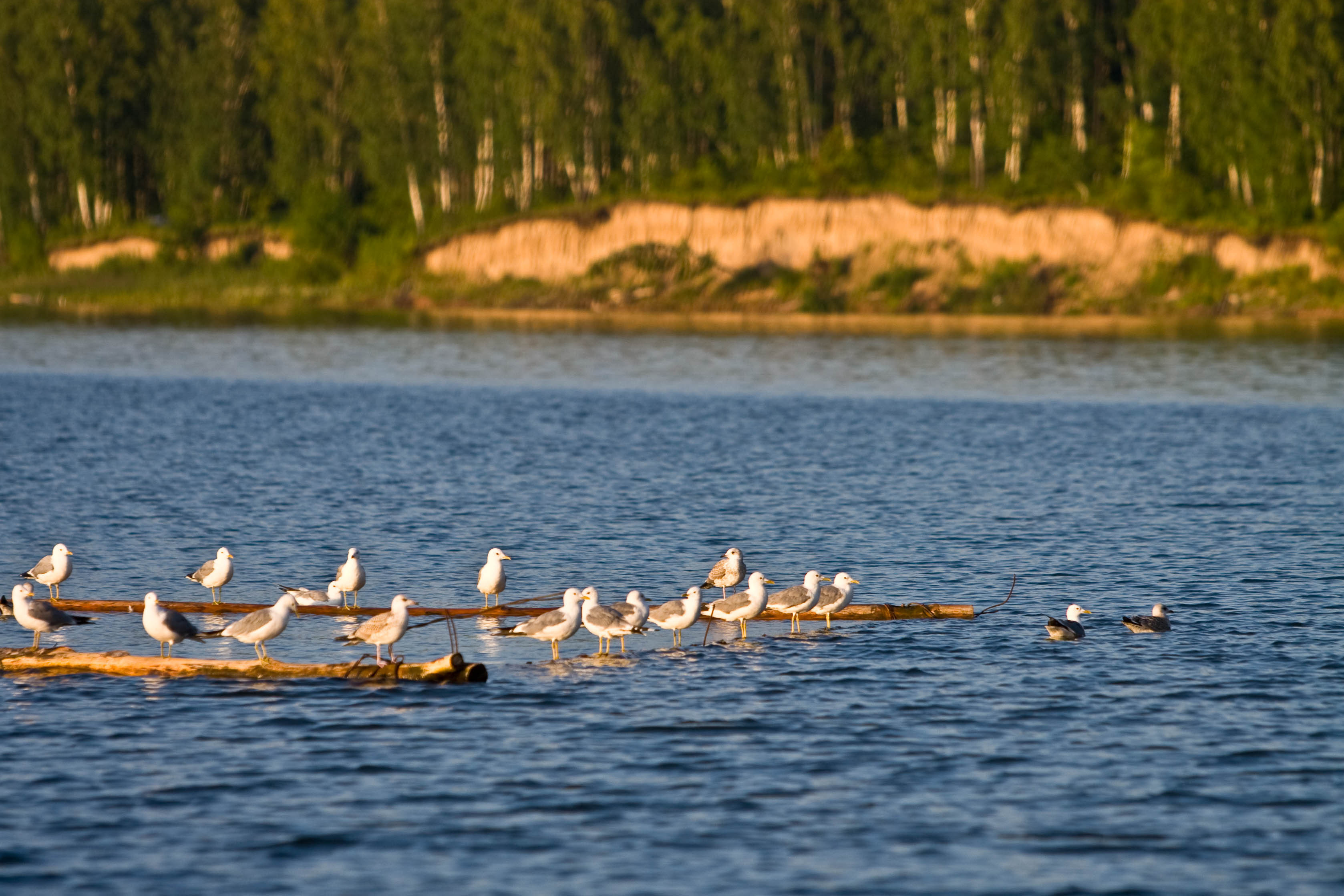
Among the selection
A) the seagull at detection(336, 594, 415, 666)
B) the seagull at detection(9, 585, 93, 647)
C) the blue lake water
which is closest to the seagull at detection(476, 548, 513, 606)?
the blue lake water

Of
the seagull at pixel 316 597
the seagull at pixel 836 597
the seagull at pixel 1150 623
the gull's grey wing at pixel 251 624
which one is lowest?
the seagull at pixel 1150 623

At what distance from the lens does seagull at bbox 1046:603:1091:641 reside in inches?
854

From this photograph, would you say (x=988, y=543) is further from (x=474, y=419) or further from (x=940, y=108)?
(x=940, y=108)

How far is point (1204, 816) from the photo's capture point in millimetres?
15453

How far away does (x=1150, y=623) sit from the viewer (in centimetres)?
2211

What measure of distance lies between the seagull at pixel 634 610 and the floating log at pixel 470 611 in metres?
1.64

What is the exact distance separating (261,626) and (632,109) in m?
95.2

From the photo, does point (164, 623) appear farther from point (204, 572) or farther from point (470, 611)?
point (470, 611)

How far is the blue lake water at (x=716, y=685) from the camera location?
14617 millimetres

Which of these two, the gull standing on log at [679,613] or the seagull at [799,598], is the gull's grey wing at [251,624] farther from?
the seagull at [799,598]

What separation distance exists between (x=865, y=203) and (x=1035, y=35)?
518 inches

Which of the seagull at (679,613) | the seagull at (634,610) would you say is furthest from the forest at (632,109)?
the seagull at (634,610)

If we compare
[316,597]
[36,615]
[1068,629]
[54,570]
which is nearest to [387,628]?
[316,597]

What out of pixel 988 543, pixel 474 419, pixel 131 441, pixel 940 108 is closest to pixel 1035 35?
pixel 940 108
